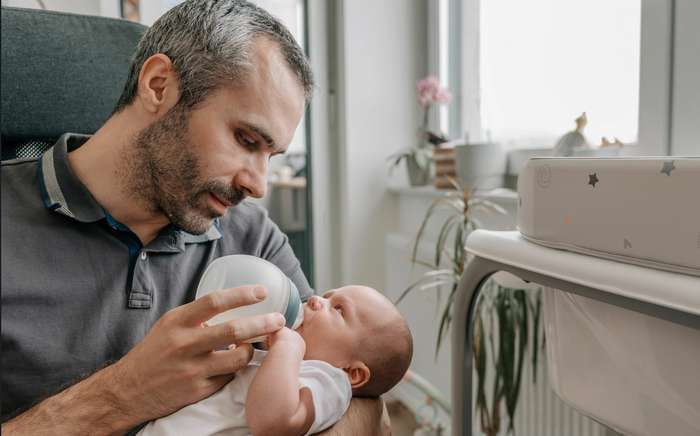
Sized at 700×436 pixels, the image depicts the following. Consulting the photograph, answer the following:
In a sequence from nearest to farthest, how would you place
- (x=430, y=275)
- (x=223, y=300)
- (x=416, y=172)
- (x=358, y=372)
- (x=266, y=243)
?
1. (x=223, y=300)
2. (x=358, y=372)
3. (x=266, y=243)
4. (x=430, y=275)
5. (x=416, y=172)

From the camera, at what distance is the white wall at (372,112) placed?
199 centimetres

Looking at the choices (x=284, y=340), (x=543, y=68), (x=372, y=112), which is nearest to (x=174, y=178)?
(x=284, y=340)

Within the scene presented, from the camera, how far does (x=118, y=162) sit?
0.82 m

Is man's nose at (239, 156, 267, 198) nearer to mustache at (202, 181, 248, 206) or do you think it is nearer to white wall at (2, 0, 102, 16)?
mustache at (202, 181, 248, 206)

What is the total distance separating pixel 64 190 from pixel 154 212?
13 centimetres

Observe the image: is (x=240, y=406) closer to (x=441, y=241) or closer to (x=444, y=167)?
(x=441, y=241)

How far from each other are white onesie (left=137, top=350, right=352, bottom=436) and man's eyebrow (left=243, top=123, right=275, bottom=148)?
296mm

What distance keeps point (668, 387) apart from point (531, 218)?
0.85 feet

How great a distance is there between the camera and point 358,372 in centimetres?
80

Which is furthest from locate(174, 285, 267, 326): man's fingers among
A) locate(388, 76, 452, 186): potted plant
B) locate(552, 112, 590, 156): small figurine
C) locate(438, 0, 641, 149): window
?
locate(388, 76, 452, 186): potted plant

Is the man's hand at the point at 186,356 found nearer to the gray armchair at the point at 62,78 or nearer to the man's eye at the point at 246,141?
the man's eye at the point at 246,141

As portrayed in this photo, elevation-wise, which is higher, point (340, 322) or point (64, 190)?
point (64, 190)

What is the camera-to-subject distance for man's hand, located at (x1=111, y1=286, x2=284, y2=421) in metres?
0.57

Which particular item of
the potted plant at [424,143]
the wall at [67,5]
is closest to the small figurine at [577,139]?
the potted plant at [424,143]
